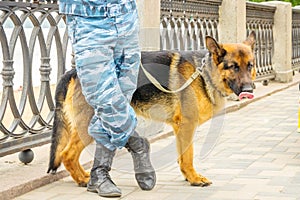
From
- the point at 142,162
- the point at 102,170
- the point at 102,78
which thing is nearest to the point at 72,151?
the point at 102,170

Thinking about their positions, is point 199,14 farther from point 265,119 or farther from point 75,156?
point 75,156

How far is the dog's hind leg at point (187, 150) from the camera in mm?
5383

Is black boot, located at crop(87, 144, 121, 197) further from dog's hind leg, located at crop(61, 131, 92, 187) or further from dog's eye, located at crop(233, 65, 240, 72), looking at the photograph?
dog's eye, located at crop(233, 65, 240, 72)

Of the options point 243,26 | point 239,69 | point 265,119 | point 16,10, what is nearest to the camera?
point 239,69

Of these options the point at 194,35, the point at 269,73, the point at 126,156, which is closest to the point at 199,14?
the point at 194,35

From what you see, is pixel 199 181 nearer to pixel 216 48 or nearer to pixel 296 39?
pixel 216 48

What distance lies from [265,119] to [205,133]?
3046 millimetres

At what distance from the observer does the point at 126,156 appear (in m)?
5.73

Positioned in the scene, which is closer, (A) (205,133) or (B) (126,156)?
(B) (126,156)

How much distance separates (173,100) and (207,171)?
86 centimetres

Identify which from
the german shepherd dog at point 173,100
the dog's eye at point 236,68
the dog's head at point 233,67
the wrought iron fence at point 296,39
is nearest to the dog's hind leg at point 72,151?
the german shepherd dog at point 173,100

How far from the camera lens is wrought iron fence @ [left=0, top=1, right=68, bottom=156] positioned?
5.63 m

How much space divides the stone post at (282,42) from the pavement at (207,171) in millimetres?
6600

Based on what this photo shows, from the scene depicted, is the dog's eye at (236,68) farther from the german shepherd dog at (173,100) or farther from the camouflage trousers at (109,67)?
the camouflage trousers at (109,67)
